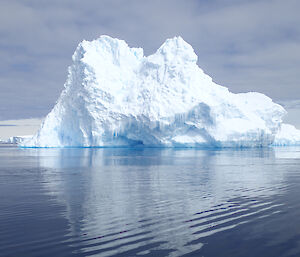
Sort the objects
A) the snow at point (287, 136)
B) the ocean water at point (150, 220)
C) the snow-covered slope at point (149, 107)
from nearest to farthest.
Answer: the ocean water at point (150, 220), the snow-covered slope at point (149, 107), the snow at point (287, 136)

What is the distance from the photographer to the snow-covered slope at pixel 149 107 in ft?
142

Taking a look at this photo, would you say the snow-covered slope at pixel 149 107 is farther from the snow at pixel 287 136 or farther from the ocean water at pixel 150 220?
the ocean water at pixel 150 220

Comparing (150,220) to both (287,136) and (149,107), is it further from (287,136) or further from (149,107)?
(287,136)

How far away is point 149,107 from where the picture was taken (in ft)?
140

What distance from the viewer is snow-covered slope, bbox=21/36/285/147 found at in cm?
4319

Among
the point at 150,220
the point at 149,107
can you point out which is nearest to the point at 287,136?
the point at 149,107

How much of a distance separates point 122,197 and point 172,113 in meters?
32.0

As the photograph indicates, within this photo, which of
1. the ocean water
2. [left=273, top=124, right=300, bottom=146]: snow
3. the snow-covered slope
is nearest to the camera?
the ocean water

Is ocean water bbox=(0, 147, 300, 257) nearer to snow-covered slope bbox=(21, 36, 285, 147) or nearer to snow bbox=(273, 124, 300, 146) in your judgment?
snow-covered slope bbox=(21, 36, 285, 147)

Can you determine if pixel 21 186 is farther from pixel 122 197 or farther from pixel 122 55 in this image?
pixel 122 55

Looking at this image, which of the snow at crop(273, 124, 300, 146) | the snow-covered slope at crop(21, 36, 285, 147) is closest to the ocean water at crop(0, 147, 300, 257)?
the snow-covered slope at crop(21, 36, 285, 147)

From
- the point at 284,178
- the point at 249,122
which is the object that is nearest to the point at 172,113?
the point at 249,122

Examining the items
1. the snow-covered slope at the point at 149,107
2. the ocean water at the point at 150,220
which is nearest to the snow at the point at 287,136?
the snow-covered slope at the point at 149,107

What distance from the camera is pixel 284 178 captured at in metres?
15.7
